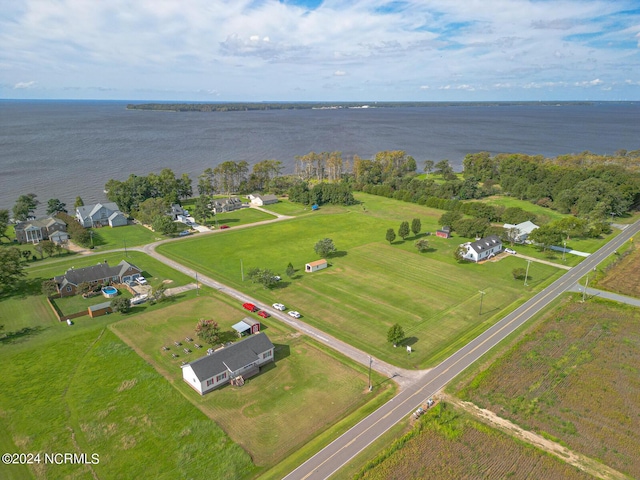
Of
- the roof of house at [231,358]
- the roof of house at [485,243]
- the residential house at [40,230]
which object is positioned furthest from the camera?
the residential house at [40,230]

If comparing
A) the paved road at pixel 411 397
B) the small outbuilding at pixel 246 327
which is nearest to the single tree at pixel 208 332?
the small outbuilding at pixel 246 327

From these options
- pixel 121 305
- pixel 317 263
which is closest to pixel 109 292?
pixel 121 305

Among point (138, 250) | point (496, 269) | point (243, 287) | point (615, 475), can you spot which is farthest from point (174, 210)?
point (615, 475)

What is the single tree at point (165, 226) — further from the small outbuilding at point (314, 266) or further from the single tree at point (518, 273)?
the single tree at point (518, 273)

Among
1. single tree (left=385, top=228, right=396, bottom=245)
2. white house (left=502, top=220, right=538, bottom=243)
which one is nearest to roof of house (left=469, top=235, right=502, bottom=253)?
white house (left=502, top=220, right=538, bottom=243)

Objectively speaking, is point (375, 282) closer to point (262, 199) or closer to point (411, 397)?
point (411, 397)
